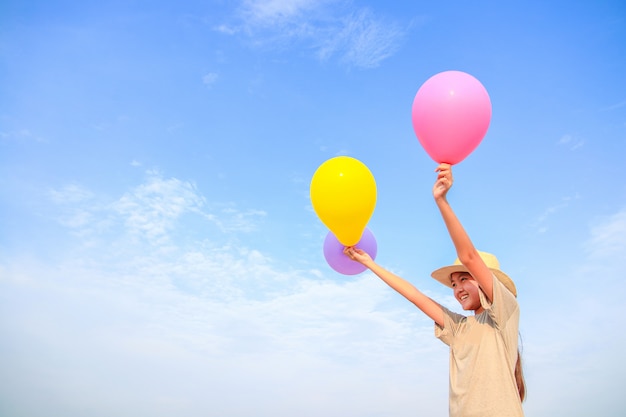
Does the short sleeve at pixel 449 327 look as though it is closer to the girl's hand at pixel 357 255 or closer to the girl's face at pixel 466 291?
the girl's face at pixel 466 291

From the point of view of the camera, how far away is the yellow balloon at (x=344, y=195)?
380cm

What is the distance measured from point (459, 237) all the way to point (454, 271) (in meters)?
0.64

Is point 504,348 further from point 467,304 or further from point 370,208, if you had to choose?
point 370,208

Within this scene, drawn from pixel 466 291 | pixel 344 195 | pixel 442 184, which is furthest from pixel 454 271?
pixel 344 195

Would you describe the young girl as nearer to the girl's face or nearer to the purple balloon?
the girl's face

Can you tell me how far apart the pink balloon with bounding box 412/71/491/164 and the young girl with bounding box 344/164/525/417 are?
27 centimetres

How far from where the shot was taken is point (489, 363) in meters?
2.94

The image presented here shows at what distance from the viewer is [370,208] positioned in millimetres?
3928

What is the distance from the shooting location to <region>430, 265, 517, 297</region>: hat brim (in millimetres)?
3348

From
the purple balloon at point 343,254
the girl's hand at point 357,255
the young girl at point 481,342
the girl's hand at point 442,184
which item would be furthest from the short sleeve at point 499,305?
the purple balloon at point 343,254

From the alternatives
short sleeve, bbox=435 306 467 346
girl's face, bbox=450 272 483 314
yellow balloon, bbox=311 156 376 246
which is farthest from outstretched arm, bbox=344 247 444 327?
yellow balloon, bbox=311 156 376 246

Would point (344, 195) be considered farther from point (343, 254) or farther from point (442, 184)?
point (442, 184)

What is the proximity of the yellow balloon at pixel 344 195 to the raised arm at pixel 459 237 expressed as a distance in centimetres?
95

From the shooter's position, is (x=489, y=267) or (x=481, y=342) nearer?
(x=481, y=342)
